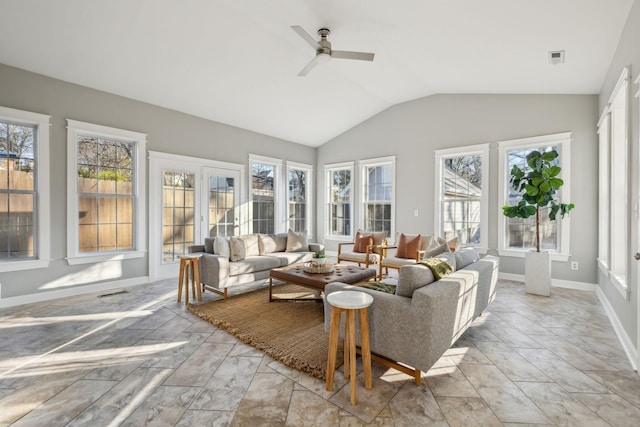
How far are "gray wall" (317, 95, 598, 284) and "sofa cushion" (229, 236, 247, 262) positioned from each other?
11.0ft

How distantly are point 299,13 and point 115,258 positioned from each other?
14.1ft

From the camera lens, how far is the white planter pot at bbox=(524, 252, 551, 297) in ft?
13.7

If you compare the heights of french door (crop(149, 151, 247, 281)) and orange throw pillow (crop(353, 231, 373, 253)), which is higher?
french door (crop(149, 151, 247, 281))

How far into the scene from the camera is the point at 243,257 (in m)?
4.48

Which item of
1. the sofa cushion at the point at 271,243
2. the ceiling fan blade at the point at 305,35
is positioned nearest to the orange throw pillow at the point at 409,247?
the sofa cushion at the point at 271,243

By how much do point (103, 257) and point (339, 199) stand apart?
4924 millimetres

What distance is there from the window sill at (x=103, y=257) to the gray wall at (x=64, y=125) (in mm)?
73

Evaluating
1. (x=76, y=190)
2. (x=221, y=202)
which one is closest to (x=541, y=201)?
(x=221, y=202)

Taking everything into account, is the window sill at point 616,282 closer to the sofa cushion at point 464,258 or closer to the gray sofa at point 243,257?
the sofa cushion at point 464,258

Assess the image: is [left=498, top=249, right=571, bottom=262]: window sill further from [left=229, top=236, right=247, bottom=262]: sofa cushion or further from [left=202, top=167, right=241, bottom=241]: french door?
[left=202, top=167, right=241, bottom=241]: french door

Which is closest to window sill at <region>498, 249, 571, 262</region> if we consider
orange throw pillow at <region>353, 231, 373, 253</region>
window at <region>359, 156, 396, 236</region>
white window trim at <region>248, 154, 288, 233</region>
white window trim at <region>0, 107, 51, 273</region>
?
window at <region>359, 156, 396, 236</region>

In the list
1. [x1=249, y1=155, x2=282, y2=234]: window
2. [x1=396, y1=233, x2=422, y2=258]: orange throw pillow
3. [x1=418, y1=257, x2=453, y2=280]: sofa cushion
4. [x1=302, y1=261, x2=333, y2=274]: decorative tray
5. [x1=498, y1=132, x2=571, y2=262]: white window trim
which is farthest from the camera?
[x1=249, y1=155, x2=282, y2=234]: window

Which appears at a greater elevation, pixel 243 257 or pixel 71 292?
pixel 243 257

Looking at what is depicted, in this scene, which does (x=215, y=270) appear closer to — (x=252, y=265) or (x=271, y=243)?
(x=252, y=265)
